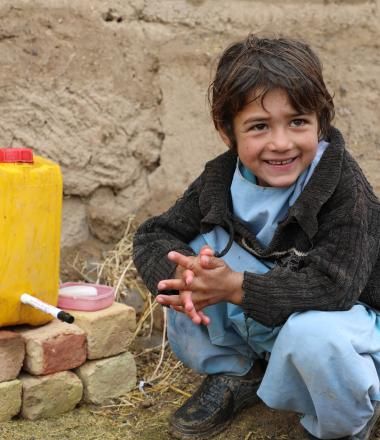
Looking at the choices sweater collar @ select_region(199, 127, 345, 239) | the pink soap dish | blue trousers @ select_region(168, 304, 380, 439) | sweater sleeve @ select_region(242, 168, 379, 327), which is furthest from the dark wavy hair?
the pink soap dish

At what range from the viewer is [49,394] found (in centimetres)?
259

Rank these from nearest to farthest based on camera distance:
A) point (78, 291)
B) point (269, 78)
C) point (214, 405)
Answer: point (269, 78) < point (214, 405) < point (78, 291)

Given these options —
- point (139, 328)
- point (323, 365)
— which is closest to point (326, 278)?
point (323, 365)

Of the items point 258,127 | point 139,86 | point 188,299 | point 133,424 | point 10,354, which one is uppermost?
point 139,86

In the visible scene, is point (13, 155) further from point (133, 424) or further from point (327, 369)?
point (327, 369)

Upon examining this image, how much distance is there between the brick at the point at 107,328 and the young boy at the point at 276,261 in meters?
0.23

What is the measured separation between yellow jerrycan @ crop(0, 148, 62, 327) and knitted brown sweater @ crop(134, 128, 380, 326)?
32 centimetres

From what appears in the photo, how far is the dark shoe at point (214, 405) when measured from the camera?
2465 millimetres

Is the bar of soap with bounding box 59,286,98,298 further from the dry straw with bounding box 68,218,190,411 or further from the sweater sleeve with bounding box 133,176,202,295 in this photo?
the sweater sleeve with bounding box 133,176,202,295

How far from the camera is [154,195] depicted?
11.5 ft

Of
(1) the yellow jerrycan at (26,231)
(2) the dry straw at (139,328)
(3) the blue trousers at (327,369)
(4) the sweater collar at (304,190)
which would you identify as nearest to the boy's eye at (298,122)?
(4) the sweater collar at (304,190)

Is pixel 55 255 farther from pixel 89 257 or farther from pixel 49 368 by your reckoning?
pixel 89 257

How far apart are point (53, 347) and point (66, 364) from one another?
0.29 ft

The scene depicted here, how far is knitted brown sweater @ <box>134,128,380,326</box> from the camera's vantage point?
216cm
